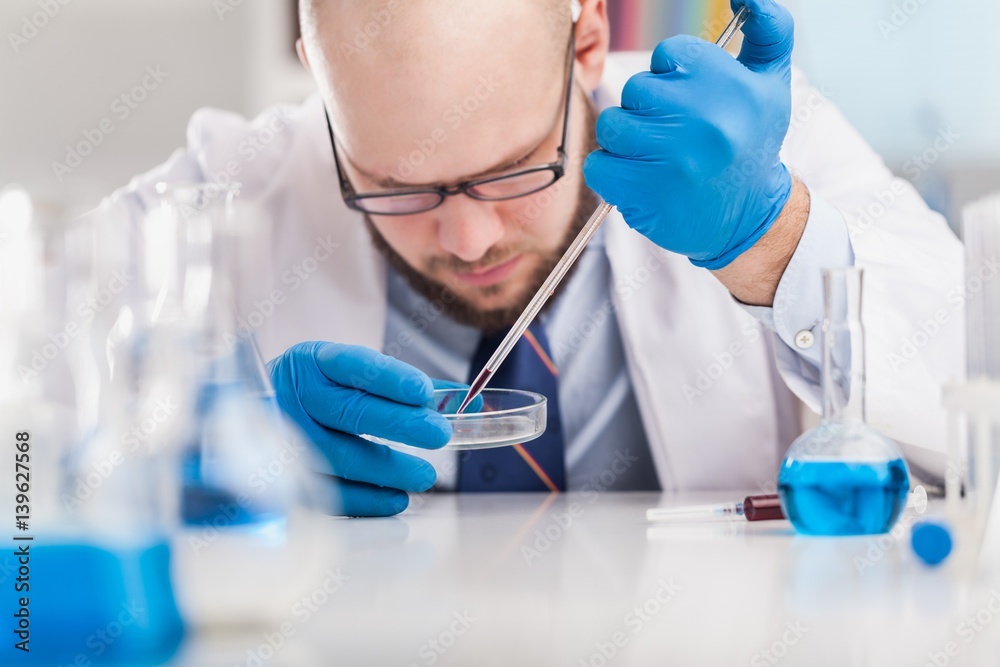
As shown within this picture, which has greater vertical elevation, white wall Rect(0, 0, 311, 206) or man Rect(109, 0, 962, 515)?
white wall Rect(0, 0, 311, 206)

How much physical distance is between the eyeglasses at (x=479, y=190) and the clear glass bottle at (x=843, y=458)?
62 centimetres

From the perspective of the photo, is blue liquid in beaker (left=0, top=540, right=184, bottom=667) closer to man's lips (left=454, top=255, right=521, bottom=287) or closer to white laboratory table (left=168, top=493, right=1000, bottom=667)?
white laboratory table (left=168, top=493, right=1000, bottom=667)

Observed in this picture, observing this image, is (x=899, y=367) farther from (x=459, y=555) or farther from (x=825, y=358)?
(x=459, y=555)

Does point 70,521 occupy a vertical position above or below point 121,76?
below

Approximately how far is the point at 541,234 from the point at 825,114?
63 centimetres

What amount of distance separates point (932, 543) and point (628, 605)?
0.31m

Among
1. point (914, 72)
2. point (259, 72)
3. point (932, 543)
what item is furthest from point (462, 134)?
point (914, 72)

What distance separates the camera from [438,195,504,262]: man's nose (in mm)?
1474

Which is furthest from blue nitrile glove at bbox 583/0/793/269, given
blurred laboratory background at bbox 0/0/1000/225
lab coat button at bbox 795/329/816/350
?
blurred laboratory background at bbox 0/0/1000/225

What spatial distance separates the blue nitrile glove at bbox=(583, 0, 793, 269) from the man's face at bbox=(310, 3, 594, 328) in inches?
9.9

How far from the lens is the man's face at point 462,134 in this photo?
1.35 metres

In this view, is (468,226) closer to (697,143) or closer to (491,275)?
(491,275)

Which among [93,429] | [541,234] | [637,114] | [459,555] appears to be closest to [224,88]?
[541,234]

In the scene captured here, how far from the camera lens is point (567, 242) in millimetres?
1730
